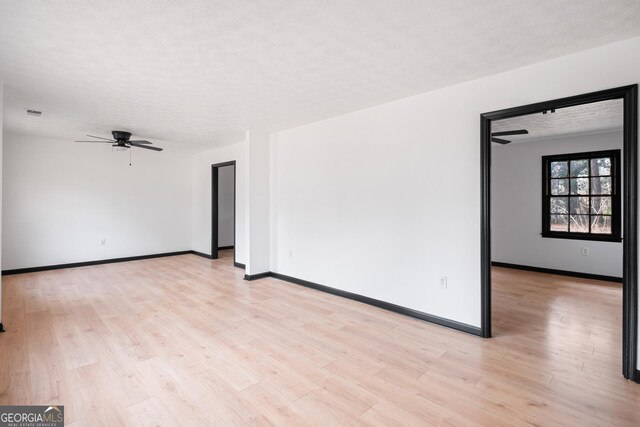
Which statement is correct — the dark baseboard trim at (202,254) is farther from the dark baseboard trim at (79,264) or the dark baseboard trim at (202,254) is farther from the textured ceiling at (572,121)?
the textured ceiling at (572,121)

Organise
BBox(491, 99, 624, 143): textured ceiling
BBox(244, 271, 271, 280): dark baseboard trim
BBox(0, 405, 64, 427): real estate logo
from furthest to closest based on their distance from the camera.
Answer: BBox(244, 271, 271, 280): dark baseboard trim < BBox(491, 99, 624, 143): textured ceiling < BBox(0, 405, 64, 427): real estate logo

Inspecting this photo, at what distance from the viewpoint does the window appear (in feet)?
16.9

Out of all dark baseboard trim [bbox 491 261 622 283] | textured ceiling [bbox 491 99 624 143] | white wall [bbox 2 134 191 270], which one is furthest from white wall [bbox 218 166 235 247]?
dark baseboard trim [bbox 491 261 622 283]

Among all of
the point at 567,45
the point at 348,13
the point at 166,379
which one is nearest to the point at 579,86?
the point at 567,45

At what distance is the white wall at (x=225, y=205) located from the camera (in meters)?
8.24

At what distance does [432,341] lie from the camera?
113 inches

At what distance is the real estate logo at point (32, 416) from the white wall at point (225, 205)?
6.45m

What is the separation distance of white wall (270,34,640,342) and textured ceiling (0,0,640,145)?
8.0 inches

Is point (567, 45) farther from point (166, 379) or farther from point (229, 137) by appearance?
point (229, 137)

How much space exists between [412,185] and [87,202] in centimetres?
633

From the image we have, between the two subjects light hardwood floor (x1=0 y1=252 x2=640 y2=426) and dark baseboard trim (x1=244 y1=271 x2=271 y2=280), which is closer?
light hardwood floor (x1=0 y1=252 x2=640 y2=426)

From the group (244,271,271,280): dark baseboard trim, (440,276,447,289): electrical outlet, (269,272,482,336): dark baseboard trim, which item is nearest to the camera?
(269,272,482,336): dark baseboard trim

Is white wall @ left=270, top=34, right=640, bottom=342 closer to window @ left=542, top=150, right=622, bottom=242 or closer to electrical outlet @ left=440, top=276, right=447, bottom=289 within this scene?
electrical outlet @ left=440, top=276, right=447, bottom=289

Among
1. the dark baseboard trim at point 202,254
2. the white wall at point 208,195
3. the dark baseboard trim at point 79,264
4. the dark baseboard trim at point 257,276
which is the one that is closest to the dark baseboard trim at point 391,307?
the dark baseboard trim at point 257,276
